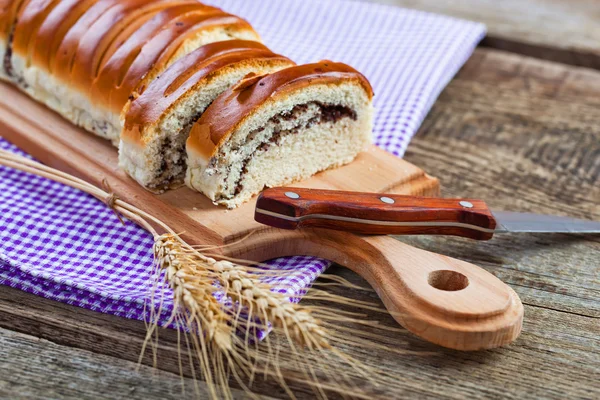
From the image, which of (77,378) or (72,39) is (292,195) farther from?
(72,39)

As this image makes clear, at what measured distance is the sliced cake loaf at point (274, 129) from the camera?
2.51 m

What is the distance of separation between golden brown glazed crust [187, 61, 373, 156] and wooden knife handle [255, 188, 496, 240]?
0.28m

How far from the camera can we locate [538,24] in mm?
4531

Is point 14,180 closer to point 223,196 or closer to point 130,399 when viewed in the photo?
point 223,196

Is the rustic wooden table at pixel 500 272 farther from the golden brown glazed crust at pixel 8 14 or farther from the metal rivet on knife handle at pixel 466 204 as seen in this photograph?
the golden brown glazed crust at pixel 8 14

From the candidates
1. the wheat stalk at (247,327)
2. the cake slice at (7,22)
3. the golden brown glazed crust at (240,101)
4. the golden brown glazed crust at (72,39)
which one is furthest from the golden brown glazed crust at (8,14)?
the wheat stalk at (247,327)

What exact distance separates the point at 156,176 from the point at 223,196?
0.26m

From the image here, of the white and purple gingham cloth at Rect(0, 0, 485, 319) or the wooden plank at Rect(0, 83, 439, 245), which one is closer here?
the white and purple gingham cloth at Rect(0, 0, 485, 319)

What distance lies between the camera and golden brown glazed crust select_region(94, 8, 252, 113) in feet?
9.14

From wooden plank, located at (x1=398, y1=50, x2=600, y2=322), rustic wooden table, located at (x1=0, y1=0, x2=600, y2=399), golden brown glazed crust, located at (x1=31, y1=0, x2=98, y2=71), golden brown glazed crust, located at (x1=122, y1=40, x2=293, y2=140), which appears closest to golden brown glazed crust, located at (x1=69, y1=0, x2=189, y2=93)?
golden brown glazed crust, located at (x1=31, y1=0, x2=98, y2=71)

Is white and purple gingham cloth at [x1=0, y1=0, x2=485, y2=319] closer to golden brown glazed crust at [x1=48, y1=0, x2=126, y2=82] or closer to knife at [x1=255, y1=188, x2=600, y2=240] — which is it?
knife at [x1=255, y1=188, x2=600, y2=240]

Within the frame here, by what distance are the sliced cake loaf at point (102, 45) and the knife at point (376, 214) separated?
764mm

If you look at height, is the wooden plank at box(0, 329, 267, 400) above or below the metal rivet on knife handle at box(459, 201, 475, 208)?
below

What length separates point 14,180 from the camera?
2.98m
